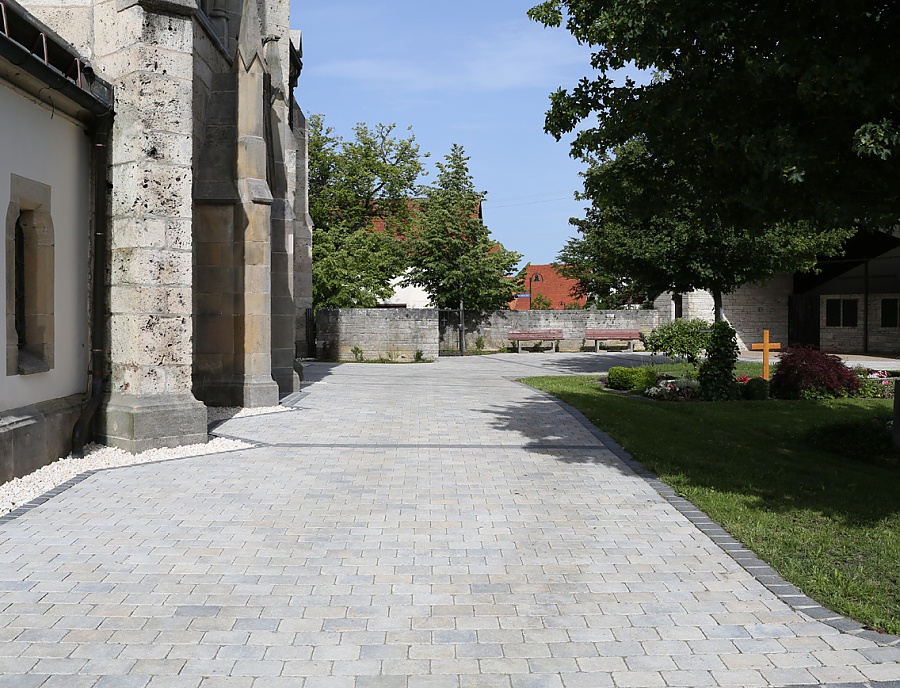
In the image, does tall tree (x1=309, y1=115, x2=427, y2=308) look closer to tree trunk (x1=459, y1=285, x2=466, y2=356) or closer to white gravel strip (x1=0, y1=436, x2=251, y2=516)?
tree trunk (x1=459, y1=285, x2=466, y2=356)

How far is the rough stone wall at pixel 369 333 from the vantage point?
27.3 metres

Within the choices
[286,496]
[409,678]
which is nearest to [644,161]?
[286,496]

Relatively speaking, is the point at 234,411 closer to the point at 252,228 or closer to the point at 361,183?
the point at 252,228

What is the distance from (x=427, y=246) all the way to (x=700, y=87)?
76.0ft

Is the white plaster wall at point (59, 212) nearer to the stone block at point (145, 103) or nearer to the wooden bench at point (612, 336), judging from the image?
the stone block at point (145, 103)

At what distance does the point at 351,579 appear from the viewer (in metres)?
4.75

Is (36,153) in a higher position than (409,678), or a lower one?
higher

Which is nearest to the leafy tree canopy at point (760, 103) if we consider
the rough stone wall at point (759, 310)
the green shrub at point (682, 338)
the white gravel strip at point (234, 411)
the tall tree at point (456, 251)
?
the white gravel strip at point (234, 411)

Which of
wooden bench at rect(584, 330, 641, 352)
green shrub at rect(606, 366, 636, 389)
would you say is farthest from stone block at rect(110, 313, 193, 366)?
wooden bench at rect(584, 330, 641, 352)

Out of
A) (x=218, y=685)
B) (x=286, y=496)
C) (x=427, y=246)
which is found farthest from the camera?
(x=427, y=246)

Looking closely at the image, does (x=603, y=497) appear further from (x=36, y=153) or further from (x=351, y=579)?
(x=36, y=153)

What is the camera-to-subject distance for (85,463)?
322 inches

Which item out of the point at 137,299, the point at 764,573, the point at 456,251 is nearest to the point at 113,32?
the point at 137,299

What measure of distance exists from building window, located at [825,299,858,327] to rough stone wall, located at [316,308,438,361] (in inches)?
762
